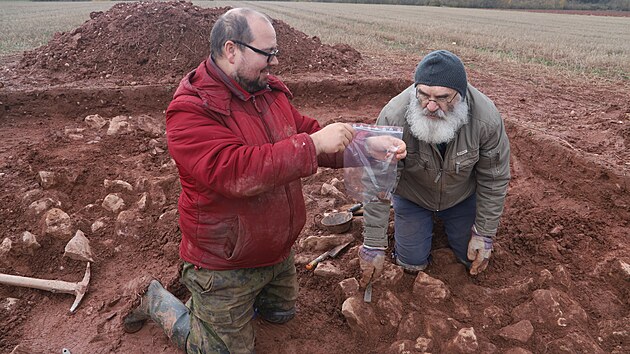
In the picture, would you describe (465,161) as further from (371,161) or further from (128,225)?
(128,225)

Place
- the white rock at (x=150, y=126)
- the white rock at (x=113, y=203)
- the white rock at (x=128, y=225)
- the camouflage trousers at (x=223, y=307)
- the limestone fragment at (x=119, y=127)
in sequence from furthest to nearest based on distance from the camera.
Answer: the white rock at (x=150, y=126), the limestone fragment at (x=119, y=127), the white rock at (x=113, y=203), the white rock at (x=128, y=225), the camouflage trousers at (x=223, y=307)

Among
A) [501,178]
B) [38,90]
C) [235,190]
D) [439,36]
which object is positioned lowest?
[439,36]

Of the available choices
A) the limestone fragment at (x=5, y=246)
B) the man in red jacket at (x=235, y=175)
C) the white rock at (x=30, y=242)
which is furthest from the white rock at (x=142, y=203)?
the man in red jacket at (x=235, y=175)

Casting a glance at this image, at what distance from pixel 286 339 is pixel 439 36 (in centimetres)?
1535

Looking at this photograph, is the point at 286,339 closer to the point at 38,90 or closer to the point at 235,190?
the point at 235,190

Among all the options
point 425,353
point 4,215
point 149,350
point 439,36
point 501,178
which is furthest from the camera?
point 439,36

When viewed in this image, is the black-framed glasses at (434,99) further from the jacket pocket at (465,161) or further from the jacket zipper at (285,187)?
the jacket zipper at (285,187)

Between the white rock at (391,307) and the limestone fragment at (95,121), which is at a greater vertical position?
the white rock at (391,307)

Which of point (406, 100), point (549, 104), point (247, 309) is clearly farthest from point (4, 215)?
point (549, 104)

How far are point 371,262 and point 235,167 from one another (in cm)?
143

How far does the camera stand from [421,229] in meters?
3.59

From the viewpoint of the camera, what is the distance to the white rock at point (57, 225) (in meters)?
3.92

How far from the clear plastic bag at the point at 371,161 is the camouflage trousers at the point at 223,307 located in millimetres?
757

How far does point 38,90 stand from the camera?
7.23 meters
